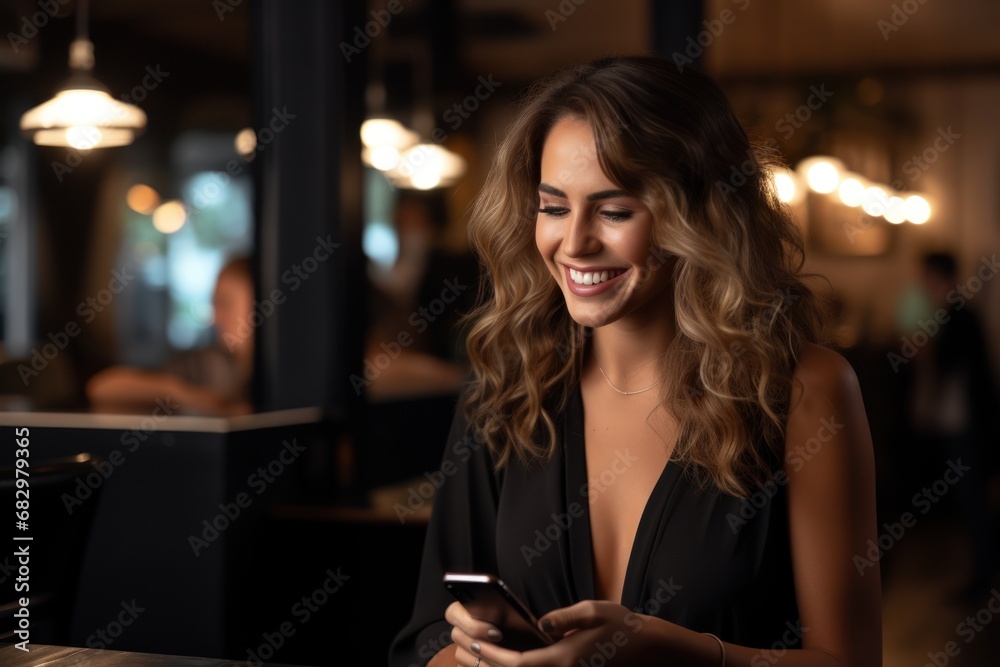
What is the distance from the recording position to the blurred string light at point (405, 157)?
5.61 metres

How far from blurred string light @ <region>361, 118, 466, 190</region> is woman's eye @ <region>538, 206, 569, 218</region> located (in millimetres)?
3973

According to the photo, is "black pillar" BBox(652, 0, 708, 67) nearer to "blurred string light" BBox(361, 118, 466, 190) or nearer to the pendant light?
the pendant light

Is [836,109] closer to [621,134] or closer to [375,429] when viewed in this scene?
[375,429]

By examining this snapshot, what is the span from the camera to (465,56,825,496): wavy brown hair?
5.06 feet

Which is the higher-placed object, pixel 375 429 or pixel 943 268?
pixel 943 268

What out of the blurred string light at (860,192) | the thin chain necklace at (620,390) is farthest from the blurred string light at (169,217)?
the thin chain necklace at (620,390)

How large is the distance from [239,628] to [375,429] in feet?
3.72

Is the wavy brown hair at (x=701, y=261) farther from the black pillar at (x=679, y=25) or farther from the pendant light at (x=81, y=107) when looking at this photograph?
the pendant light at (x=81, y=107)

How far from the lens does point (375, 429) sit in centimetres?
377

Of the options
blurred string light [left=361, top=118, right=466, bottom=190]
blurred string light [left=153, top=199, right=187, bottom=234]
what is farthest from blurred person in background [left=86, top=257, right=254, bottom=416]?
blurred string light [left=153, top=199, right=187, bottom=234]

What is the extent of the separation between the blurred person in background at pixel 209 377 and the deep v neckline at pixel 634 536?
80.3 inches

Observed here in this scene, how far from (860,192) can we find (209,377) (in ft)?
11.5

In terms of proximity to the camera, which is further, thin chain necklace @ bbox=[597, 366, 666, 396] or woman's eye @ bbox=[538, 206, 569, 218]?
thin chain necklace @ bbox=[597, 366, 666, 396]

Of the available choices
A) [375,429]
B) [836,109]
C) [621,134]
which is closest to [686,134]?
[621,134]
